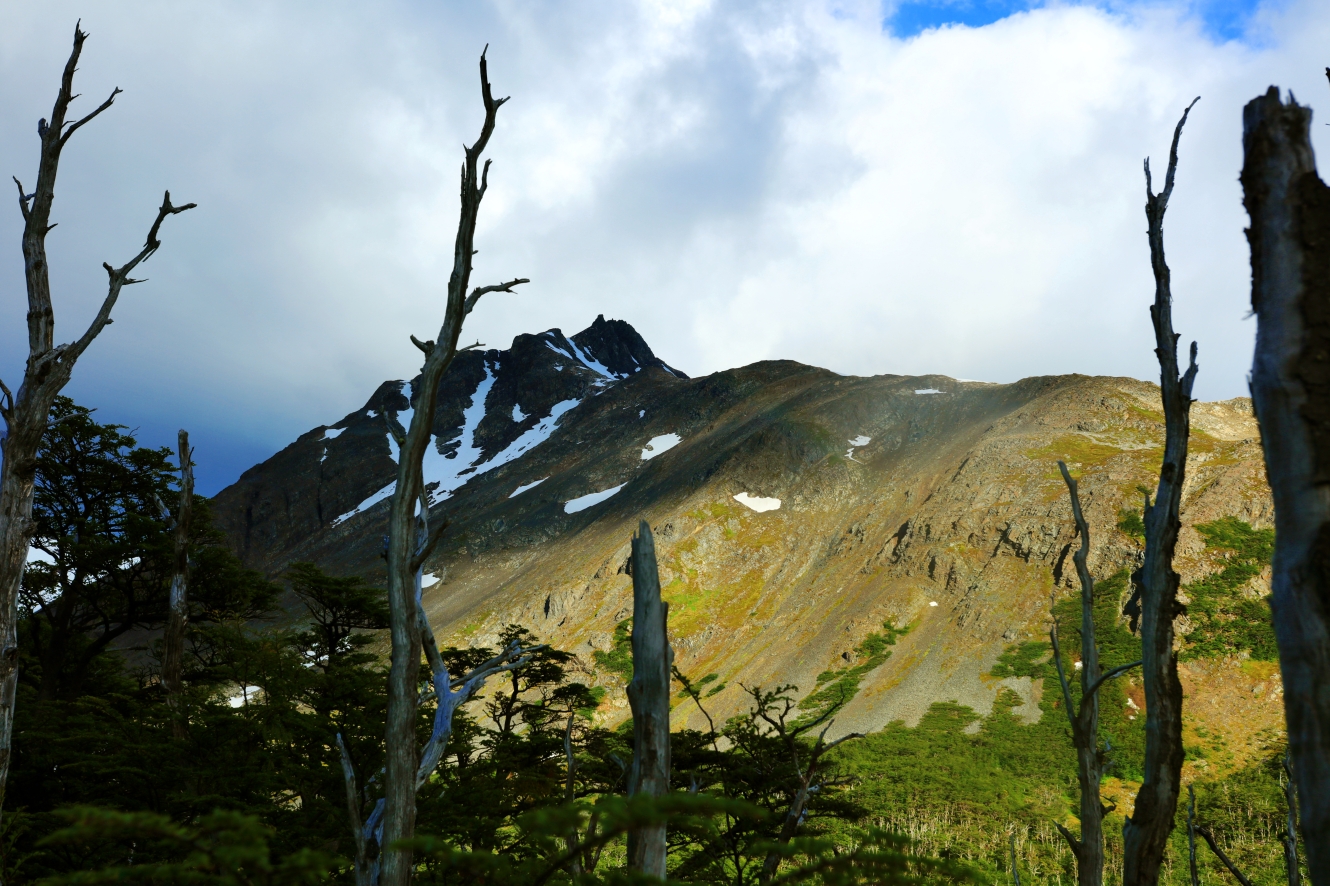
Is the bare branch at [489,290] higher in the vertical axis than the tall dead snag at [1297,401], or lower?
higher

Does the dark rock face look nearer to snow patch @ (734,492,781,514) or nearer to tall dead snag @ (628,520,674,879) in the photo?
snow patch @ (734,492,781,514)

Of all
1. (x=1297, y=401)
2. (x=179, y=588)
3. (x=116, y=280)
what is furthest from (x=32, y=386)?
(x=1297, y=401)

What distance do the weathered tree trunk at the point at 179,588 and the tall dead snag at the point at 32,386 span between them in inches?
269

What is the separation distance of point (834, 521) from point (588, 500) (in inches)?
1017

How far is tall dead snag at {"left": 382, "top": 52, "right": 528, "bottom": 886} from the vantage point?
204 inches

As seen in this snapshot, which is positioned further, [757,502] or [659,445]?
[659,445]

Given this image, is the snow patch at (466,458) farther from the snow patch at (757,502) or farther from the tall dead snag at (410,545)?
the tall dead snag at (410,545)

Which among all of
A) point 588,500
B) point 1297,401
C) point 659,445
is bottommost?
point 1297,401

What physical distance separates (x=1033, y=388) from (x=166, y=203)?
62005mm

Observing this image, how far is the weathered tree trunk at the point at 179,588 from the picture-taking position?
12914mm

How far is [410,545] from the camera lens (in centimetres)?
575

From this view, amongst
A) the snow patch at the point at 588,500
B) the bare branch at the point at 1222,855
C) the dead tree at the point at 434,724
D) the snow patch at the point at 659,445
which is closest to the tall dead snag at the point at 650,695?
the dead tree at the point at 434,724

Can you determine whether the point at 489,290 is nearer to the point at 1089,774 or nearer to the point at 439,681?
the point at 439,681

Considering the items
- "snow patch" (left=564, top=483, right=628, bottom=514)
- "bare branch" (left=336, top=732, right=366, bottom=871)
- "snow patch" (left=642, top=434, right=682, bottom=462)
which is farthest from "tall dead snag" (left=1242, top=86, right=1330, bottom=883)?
"snow patch" (left=642, top=434, right=682, bottom=462)
